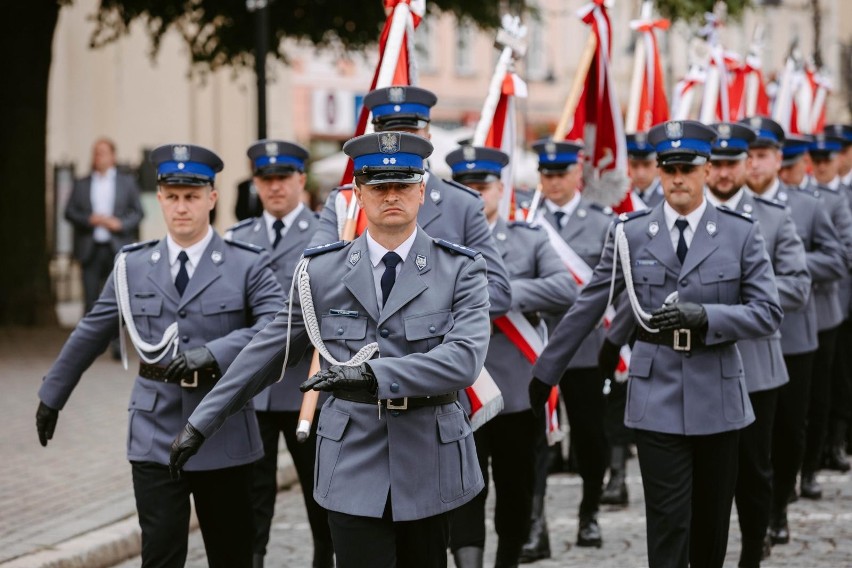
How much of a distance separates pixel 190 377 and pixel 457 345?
1.59 m

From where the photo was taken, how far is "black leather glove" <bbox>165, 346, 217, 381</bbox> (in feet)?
19.2

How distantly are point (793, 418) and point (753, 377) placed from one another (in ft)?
3.96

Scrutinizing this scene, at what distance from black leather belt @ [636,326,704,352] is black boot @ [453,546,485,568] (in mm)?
1291

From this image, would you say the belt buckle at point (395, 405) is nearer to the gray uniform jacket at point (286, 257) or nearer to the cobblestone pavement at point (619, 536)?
the gray uniform jacket at point (286, 257)

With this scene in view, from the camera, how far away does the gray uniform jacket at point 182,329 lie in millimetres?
6016

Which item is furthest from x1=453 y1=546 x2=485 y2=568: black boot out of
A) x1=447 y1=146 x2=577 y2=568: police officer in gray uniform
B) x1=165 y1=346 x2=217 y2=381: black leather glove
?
x1=165 y1=346 x2=217 y2=381: black leather glove

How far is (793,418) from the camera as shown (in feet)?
27.4

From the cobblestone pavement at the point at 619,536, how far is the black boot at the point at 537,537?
0.22ft

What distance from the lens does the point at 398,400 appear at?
191 inches

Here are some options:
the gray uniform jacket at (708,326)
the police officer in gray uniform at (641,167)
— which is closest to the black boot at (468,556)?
the gray uniform jacket at (708,326)

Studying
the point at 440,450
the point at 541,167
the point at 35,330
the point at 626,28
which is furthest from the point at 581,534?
the point at 626,28

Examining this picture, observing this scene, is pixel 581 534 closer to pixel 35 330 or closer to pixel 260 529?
pixel 260 529

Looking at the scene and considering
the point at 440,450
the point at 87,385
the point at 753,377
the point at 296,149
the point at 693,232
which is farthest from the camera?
the point at 87,385

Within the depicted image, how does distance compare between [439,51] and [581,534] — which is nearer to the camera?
[581,534]
